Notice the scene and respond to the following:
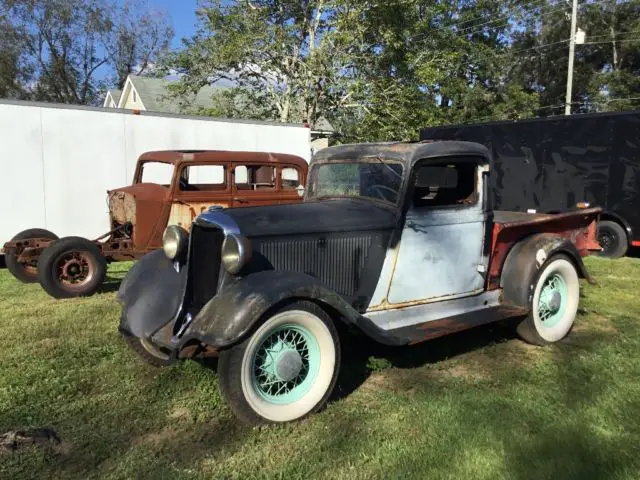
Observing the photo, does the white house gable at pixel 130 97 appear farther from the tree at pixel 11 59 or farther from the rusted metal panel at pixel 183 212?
the rusted metal panel at pixel 183 212

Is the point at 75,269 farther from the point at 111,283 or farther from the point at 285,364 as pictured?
the point at 285,364

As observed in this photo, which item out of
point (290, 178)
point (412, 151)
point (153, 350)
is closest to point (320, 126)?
point (290, 178)

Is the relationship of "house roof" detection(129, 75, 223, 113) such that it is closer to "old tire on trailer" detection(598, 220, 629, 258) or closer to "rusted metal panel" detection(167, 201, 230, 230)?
"rusted metal panel" detection(167, 201, 230, 230)

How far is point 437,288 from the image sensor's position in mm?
4301

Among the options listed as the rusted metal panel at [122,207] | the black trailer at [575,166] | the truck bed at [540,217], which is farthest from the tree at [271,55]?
the truck bed at [540,217]

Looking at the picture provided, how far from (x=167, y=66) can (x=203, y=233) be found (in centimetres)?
1566

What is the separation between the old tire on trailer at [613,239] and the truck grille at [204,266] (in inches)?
332

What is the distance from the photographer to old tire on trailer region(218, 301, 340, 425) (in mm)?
3107

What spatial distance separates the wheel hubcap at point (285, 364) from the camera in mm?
3256

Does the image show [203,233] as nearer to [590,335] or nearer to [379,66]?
[590,335]

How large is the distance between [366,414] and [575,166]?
8308 millimetres

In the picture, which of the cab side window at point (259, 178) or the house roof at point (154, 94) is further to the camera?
the house roof at point (154, 94)

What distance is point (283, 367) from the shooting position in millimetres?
3250

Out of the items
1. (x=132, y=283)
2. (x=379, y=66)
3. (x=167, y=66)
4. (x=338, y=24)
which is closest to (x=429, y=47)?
(x=379, y=66)
